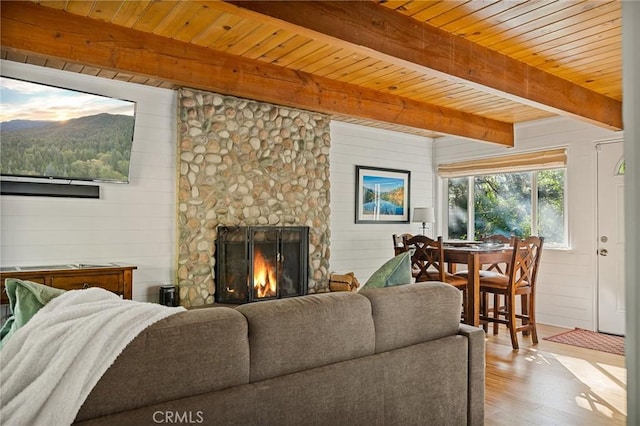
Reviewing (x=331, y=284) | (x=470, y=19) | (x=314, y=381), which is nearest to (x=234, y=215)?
(x=331, y=284)

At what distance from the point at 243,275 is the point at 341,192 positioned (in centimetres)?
175

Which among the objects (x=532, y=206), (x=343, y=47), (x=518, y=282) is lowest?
(x=518, y=282)

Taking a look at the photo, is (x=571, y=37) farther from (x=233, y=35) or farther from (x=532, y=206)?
(x=532, y=206)

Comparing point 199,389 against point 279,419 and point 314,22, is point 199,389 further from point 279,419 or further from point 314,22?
point 314,22

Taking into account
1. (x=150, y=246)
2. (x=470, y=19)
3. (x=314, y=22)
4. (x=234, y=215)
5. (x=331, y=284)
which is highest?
(x=470, y=19)

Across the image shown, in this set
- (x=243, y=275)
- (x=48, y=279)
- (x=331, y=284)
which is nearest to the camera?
(x=48, y=279)

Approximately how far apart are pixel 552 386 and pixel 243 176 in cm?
309

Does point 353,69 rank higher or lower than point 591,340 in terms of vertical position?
higher

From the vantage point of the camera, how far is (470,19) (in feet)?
9.16

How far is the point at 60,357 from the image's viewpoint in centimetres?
115

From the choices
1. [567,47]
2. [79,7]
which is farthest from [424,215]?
[79,7]

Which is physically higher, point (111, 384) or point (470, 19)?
point (470, 19)

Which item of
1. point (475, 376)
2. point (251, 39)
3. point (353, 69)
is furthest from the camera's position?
point (353, 69)

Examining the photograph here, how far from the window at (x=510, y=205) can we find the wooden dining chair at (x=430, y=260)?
1.57 m
